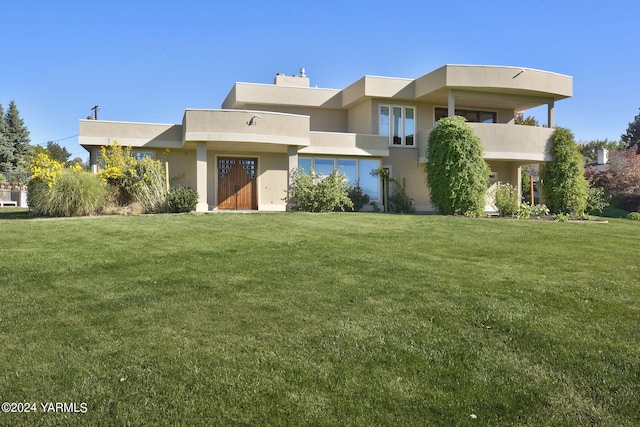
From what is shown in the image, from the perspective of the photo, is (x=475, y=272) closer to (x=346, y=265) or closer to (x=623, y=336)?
(x=346, y=265)

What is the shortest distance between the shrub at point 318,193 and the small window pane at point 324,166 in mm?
1728

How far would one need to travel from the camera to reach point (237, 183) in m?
19.8

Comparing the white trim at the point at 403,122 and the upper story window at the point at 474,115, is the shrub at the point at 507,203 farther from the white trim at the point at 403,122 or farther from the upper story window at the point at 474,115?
the upper story window at the point at 474,115

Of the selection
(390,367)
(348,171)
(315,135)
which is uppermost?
(315,135)

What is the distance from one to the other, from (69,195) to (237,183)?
22.5ft

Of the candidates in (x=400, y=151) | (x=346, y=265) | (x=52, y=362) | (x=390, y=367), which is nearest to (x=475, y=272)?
(x=346, y=265)

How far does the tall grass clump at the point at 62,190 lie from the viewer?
1475cm

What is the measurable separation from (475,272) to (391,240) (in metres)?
3.09

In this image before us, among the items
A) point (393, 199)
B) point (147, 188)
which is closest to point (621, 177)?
point (393, 199)

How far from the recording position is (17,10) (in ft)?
40.2

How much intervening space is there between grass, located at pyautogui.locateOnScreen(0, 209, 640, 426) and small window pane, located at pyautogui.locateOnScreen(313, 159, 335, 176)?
11982 mm

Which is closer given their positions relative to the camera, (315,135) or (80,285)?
(80,285)

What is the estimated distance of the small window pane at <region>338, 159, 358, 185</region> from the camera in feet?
65.8

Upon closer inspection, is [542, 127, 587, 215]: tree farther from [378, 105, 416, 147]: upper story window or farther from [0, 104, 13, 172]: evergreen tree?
[0, 104, 13, 172]: evergreen tree
